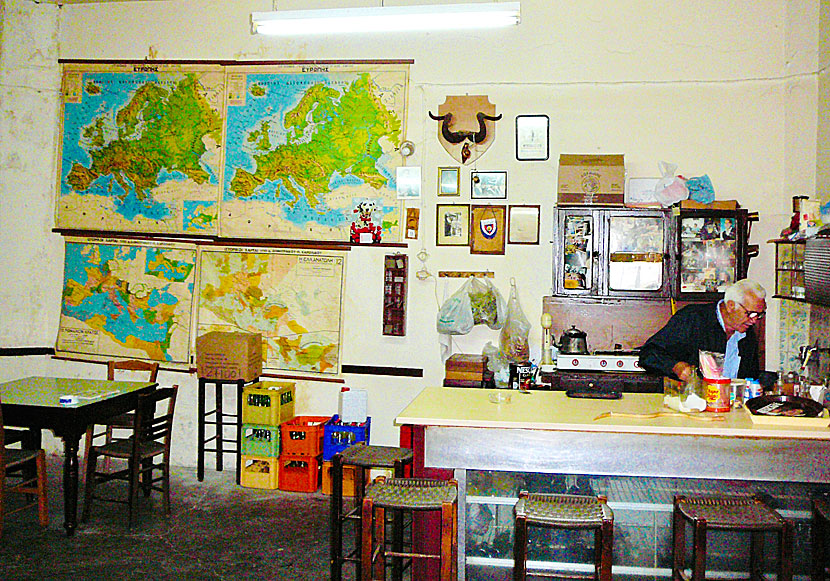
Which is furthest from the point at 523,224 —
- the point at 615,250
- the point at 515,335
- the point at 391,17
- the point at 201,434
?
the point at 201,434

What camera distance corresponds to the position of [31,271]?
6.71 m

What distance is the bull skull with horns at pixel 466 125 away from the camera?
239 inches

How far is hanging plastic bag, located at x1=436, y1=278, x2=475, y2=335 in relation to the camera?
5.78 meters

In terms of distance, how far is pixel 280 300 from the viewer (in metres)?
6.36

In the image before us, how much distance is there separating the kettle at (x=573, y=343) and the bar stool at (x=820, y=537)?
2.28 metres

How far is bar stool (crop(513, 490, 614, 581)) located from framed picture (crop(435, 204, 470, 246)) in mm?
3150

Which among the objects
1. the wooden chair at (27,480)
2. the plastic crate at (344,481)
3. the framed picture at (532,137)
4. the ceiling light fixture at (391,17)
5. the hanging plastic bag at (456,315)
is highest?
the ceiling light fixture at (391,17)

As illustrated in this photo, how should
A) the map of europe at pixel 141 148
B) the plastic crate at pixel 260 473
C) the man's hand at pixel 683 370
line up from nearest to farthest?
the man's hand at pixel 683 370, the plastic crate at pixel 260 473, the map of europe at pixel 141 148

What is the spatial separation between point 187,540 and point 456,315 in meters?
2.57

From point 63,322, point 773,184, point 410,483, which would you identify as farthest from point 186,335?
point 773,184

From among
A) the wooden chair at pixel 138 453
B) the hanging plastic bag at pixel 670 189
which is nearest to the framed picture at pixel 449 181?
the hanging plastic bag at pixel 670 189

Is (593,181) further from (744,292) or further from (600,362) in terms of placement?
(744,292)

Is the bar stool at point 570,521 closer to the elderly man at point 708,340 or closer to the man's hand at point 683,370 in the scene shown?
the man's hand at point 683,370

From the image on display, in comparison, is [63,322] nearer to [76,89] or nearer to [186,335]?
[186,335]
